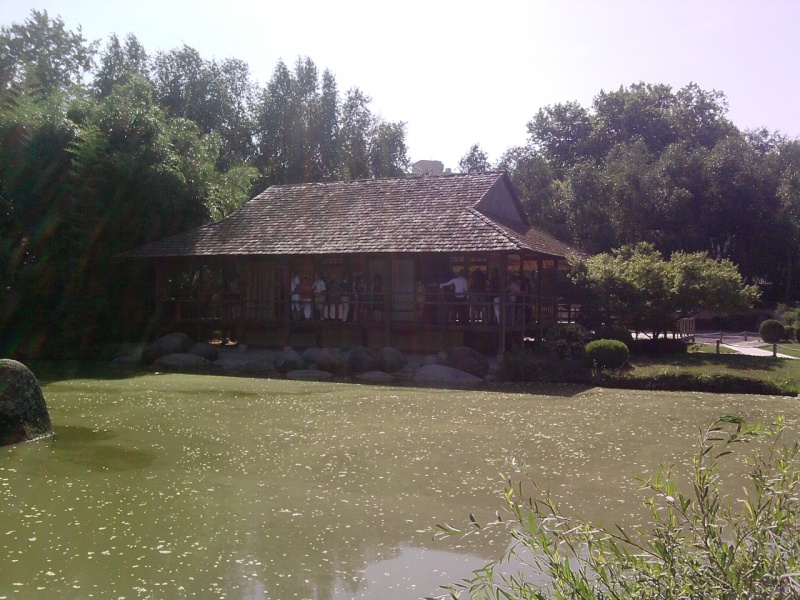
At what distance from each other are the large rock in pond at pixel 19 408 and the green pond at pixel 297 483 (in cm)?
35

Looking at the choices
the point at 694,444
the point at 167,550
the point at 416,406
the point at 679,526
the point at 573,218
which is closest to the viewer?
the point at 679,526

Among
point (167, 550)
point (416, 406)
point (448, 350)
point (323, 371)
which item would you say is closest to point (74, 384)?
point (323, 371)

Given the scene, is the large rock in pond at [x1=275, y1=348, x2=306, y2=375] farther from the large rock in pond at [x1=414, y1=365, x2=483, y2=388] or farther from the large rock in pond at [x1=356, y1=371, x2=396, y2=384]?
the large rock in pond at [x1=414, y1=365, x2=483, y2=388]

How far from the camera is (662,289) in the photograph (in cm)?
2109

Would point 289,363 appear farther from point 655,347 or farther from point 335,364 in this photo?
point 655,347

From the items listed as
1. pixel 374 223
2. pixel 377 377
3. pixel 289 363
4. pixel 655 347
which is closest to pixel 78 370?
pixel 289 363

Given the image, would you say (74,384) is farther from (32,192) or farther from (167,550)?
(167,550)

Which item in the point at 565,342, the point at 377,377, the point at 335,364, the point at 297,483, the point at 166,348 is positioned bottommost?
the point at 297,483

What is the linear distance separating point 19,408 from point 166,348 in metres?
10.9

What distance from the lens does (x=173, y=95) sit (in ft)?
139

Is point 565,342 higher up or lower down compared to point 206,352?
higher up

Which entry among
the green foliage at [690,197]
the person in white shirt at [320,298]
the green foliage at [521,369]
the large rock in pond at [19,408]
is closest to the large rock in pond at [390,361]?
the green foliage at [521,369]

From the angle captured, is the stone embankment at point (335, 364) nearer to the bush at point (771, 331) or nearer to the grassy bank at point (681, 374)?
the grassy bank at point (681, 374)

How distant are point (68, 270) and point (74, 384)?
7969 mm
